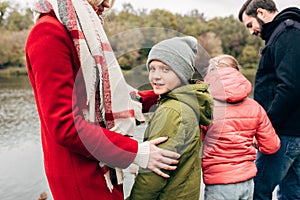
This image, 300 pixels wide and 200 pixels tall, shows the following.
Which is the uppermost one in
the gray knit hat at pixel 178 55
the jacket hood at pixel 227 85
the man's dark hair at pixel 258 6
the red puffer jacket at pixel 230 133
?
the man's dark hair at pixel 258 6

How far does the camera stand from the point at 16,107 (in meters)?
14.9

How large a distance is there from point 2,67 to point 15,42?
268cm

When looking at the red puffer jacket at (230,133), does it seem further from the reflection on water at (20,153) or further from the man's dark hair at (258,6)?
the reflection on water at (20,153)

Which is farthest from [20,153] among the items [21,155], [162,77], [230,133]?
[162,77]

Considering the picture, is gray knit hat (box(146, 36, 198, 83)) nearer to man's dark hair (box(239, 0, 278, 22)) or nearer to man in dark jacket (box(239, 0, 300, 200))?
man in dark jacket (box(239, 0, 300, 200))

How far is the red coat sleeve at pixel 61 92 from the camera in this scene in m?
1.04

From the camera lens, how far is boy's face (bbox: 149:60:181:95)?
1.47 meters

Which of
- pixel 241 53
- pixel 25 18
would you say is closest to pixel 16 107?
pixel 241 53

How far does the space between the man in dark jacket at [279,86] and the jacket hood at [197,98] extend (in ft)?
2.66

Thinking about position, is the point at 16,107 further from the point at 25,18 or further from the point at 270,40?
the point at 25,18

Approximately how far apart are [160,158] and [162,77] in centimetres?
38

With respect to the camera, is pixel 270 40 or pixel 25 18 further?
pixel 25 18

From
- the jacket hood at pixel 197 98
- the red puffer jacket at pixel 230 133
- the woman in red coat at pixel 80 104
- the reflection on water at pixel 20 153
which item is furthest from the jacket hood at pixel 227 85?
the reflection on water at pixel 20 153

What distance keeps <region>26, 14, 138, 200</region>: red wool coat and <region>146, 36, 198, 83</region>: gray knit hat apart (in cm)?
43
